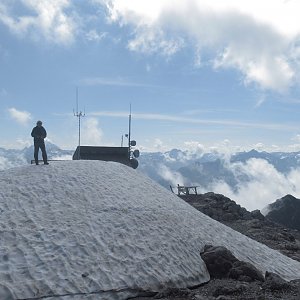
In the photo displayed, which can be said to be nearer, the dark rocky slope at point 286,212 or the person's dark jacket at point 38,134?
the person's dark jacket at point 38,134

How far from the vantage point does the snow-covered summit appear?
Result: 37.3ft

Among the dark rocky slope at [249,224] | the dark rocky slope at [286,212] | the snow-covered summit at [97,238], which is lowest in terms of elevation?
the dark rocky slope at [286,212]

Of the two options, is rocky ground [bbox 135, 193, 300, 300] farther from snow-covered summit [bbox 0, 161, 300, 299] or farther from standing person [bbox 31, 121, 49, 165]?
standing person [bbox 31, 121, 49, 165]

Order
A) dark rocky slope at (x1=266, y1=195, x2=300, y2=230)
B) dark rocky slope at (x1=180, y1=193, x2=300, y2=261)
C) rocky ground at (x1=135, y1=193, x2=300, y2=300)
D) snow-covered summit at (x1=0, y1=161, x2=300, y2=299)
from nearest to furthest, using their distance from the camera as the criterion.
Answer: snow-covered summit at (x1=0, y1=161, x2=300, y2=299) < rocky ground at (x1=135, y1=193, x2=300, y2=300) < dark rocky slope at (x1=180, y1=193, x2=300, y2=261) < dark rocky slope at (x1=266, y1=195, x2=300, y2=230)

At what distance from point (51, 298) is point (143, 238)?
4101 millimetres

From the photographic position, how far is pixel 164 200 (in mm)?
18219

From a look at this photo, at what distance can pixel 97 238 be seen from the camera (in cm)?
1327

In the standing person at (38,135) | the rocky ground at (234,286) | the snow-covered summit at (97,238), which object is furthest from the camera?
the standing person at (38,135)

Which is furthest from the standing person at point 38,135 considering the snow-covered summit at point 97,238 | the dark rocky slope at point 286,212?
the dark rocky slope at point 286,212

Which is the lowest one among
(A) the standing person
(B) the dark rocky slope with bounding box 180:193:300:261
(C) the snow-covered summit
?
(B) the dark rocky slope with bounding box 180:193:300:261

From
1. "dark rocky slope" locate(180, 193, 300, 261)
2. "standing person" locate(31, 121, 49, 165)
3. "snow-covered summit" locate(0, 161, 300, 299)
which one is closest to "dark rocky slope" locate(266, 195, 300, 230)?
"dark rocky slope" locate(180, 193, 300, 261)

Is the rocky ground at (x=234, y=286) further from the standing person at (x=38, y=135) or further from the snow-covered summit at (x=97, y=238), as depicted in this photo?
the standing person at (x=38, y=135)

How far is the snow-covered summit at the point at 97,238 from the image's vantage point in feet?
37.3

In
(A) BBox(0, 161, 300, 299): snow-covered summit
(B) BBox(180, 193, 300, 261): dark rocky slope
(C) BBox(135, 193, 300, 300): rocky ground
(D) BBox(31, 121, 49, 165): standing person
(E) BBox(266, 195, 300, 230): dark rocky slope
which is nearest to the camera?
(A) BBox(0, 161, 300, 299): snow-covered summit
